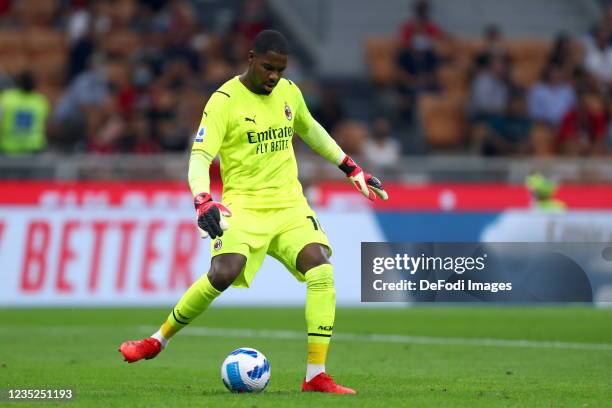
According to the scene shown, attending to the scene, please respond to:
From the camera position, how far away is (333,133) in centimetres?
2344

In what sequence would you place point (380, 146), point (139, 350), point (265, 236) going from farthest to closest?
point (380, 146) < point (265, 236) < point (139, 350)

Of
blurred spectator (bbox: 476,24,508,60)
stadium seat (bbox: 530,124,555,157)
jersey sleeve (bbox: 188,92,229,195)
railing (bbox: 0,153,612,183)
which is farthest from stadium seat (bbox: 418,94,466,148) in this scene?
jersey sleeve (bbox: 188,92,229,195)

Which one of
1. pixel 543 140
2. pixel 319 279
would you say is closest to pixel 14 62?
pixel 543 140

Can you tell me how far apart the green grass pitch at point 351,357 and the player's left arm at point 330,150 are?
4.65 feet

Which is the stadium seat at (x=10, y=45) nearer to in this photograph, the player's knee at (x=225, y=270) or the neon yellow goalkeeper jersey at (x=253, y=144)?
the neon yellow goalkeeper jersey at (x=253, y=144)

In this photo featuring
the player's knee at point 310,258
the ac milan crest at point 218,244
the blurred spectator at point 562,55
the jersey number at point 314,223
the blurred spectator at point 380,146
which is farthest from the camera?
the blurred spectator at point 562,55

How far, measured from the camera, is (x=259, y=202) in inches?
391

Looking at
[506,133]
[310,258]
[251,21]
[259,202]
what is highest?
[251,21]

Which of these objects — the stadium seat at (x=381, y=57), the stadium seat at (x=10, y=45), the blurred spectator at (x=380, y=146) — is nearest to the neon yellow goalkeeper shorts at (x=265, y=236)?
the blurred spectator at (x=380, y=146)

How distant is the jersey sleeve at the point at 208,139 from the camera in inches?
376

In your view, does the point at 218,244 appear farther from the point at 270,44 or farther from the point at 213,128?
the point at 270,44

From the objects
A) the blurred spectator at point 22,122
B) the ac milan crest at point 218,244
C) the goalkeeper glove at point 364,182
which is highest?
the blurred spectator at point 22,122

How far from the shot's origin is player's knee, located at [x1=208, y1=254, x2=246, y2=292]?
9.60 meters

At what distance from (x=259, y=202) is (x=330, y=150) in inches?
32.1
